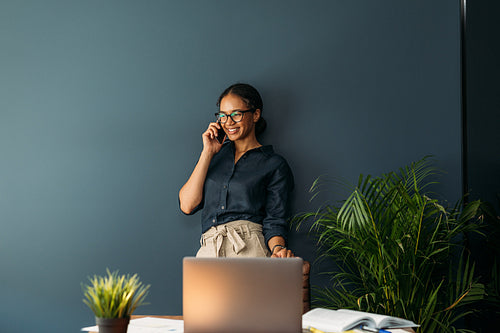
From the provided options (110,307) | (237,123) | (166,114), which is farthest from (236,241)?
(110,307)

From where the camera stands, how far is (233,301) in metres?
1.56

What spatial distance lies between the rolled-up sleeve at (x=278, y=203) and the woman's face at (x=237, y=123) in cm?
32

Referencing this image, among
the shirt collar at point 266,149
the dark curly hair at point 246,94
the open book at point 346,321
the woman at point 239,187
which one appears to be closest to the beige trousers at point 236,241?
the woman at point 239,187

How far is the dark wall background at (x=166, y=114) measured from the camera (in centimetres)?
334

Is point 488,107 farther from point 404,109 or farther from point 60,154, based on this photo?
point 60,154

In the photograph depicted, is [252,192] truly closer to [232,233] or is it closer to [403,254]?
[232,233]

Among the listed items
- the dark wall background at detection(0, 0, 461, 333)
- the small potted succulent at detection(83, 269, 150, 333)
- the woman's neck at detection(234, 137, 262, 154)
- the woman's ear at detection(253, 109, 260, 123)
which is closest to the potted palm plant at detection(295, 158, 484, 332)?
the dark wall background at detection(0, 0, 461, 333)

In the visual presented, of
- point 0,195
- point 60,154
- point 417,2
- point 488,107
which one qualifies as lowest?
point 0,195

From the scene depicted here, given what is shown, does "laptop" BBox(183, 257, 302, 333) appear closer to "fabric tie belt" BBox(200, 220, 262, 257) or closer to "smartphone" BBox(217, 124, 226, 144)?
"fabric tie belt" BBox(200, 220, 262, 257)

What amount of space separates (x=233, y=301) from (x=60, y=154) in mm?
2332

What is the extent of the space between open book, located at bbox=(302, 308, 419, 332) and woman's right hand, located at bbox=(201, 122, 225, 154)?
1.48 metres

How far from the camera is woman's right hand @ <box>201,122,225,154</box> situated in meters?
3.17

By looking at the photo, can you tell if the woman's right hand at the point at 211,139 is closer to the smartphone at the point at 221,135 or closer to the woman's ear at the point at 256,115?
the smartphone at the point at 221,135

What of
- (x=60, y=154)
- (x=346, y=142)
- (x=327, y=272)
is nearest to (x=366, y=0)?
(x=346, y=142)
